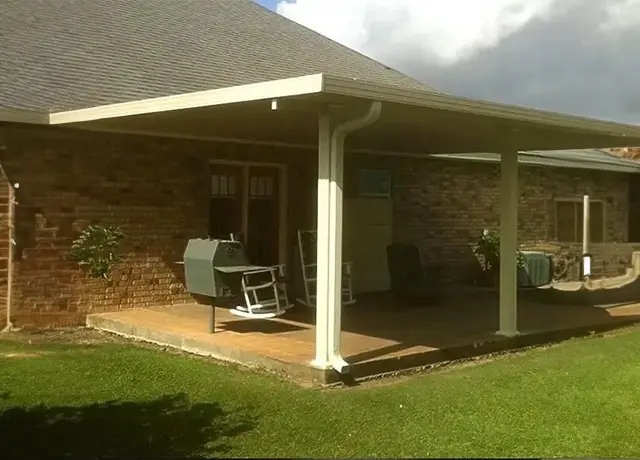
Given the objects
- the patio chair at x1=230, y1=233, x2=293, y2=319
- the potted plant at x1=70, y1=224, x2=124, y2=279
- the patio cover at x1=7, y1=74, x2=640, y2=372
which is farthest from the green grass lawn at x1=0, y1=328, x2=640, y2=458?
the potted plant at x1=70, y1=224, x2=124, y2=279

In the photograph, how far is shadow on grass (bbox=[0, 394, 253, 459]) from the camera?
17.4ft

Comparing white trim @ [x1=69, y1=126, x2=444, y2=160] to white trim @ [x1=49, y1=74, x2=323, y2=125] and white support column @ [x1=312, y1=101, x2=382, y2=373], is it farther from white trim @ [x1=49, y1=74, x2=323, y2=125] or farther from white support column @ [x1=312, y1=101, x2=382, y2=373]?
white support column @ [x1=312, y1=101, x2=382, y2=373]

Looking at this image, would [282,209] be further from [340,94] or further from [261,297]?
[340,94]

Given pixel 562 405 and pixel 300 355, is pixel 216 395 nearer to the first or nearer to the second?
pixel 300 355

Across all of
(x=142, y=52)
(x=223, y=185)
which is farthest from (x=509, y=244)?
(x=142, y=52)

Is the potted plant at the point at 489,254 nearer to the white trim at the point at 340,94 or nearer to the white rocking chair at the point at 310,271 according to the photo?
the white rocking chair at the point at 310,271

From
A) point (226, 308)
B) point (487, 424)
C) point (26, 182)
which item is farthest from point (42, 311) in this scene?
point (487, 424)

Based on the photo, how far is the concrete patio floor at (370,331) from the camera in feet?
26.6

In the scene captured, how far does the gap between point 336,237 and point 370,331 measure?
2549 mm

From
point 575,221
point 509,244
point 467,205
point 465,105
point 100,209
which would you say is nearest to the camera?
point 465,105

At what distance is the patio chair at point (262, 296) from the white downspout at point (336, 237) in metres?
1.99

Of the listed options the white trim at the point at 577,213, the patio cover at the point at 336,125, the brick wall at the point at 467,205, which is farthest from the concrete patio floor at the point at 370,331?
the white trim at the point at 577,213

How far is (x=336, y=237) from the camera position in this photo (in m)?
7.46

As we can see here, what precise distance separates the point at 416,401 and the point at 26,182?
5894 millimetres
